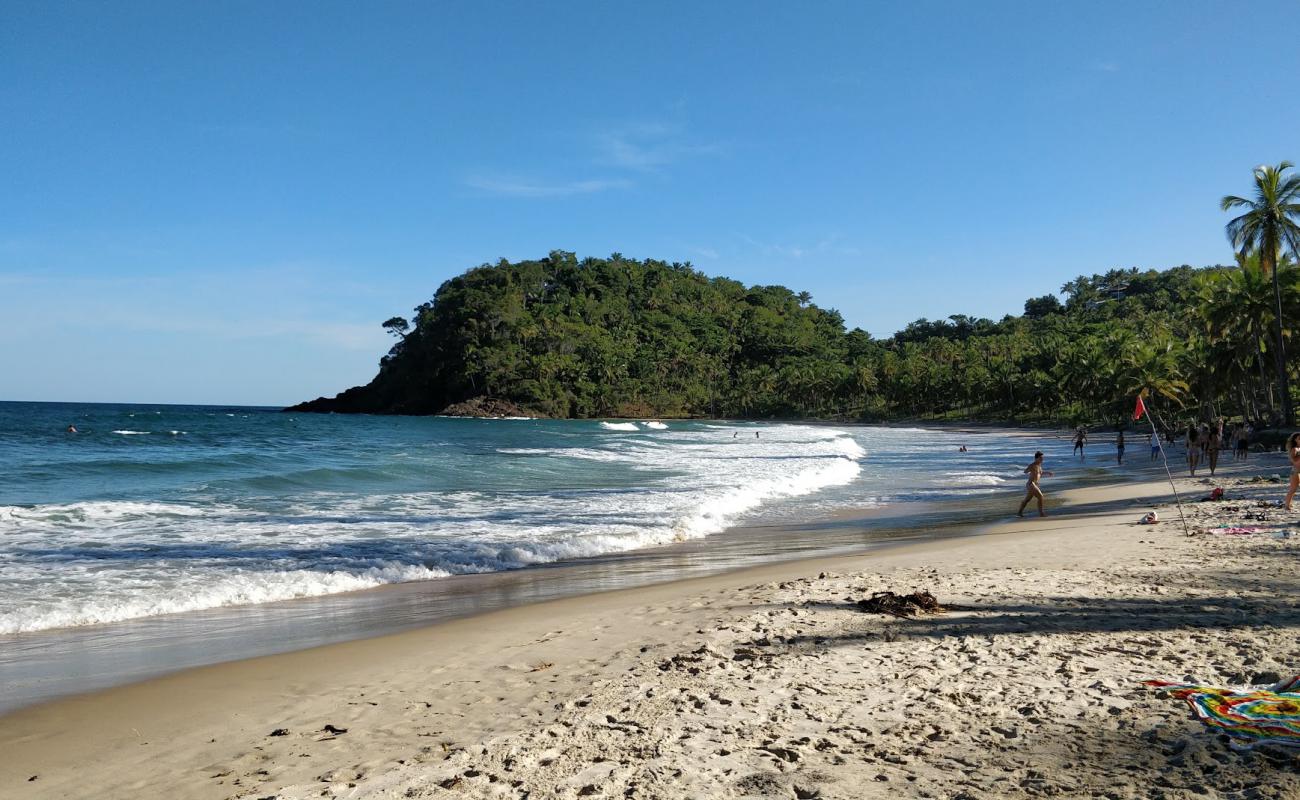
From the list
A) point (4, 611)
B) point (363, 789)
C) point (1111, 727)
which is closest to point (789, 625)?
point (1111, 727)

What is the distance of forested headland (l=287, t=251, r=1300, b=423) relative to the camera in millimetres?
76188

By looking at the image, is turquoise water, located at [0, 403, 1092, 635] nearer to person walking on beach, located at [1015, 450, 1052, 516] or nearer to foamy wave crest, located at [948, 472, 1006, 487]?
foamy wave crest, located at [948, 472, 1006, 487]

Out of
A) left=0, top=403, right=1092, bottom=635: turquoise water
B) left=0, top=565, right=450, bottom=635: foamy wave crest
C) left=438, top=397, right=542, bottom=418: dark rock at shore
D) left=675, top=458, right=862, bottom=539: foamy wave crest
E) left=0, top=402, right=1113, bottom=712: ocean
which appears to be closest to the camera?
left=0, top=565, right=450, bottom=635: foamy wave crest

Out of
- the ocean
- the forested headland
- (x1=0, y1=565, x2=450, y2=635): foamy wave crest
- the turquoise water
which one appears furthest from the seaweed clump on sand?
the forested headland

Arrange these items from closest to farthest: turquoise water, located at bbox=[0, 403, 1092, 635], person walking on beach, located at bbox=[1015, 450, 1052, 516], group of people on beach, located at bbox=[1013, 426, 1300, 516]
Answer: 1. turquoise water, located at bbox=[0, 403, 1092, 635]
2. group of people on beach, located at bbox=[1013, 426, 1300, 516]
3. person walking on beach, located at bbox=[1015, 450, 1052, 516]

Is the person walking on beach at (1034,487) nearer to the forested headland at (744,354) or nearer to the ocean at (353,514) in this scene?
the ocean at (353,514)

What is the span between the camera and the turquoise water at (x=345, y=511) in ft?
33.0

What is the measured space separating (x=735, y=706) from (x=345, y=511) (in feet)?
47.0

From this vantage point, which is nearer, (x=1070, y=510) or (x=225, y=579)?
(x=225, y=579)

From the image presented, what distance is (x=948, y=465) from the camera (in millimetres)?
31531

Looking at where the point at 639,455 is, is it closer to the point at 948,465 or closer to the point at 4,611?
the point at 948,465

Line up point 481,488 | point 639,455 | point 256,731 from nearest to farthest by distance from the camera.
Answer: point 256,731, point 481,488, point 639,455

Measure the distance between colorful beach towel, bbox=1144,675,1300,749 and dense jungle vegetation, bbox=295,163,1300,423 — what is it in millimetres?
41574

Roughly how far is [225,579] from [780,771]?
342 inches
